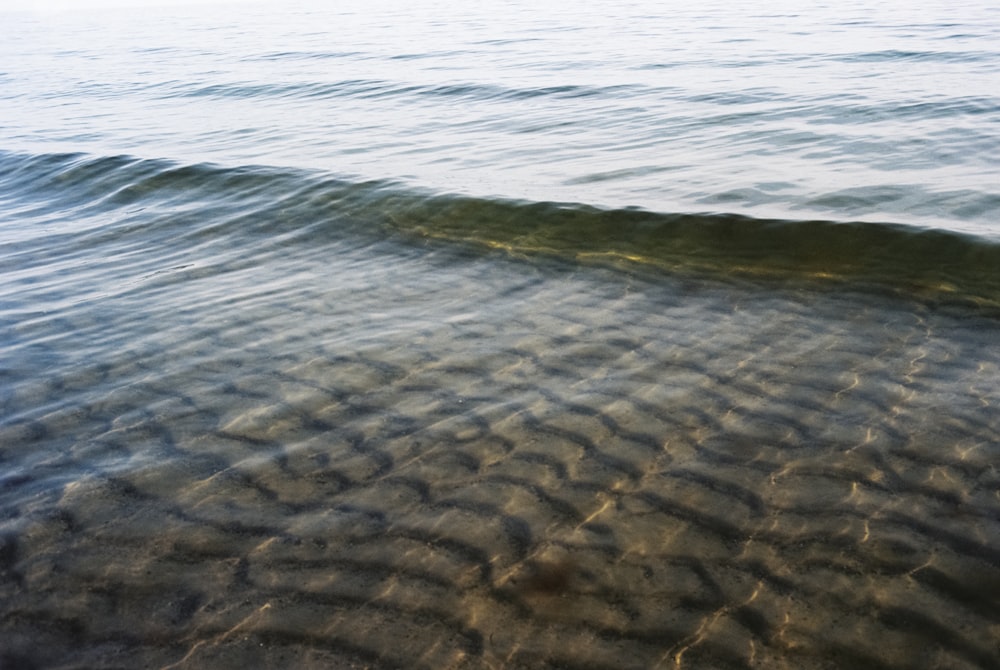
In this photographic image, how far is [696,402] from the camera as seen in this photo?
16.0ft

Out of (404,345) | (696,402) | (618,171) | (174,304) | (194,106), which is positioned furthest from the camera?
(194,106)

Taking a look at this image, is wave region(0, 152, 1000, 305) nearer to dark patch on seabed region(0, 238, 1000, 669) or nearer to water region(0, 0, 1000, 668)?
water region(0, 0, 1000, 668)

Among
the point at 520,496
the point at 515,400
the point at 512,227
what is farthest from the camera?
the point at 512,227

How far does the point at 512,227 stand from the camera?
345 inches

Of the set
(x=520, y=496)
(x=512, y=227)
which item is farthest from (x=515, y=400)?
(x=512, y=227)

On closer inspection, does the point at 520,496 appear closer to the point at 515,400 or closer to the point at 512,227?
the point at 515,400

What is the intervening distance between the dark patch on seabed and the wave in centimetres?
104

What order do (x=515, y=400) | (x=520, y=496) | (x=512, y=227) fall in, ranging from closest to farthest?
(x=520, y=496) → (x=515, y=400) → (x=512, y=227)

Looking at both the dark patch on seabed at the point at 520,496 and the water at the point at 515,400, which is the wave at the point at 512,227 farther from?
the dark patch on seabed at the point at 520,496

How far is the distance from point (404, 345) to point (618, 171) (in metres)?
5.58

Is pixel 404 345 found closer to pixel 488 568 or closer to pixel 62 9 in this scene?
pixel 488 568

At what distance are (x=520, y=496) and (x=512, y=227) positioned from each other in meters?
5.06

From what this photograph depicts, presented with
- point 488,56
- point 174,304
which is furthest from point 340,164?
point 488,56

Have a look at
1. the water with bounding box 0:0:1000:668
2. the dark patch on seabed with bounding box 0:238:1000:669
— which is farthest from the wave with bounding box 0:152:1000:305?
the dark patch on seabed with bounding box 0:238:1000:669
